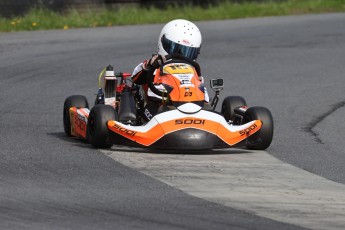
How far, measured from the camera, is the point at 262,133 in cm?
954

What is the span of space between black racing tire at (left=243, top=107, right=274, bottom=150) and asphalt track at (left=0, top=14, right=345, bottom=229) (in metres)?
0.10

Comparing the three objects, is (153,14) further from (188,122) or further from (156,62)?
(188,122)

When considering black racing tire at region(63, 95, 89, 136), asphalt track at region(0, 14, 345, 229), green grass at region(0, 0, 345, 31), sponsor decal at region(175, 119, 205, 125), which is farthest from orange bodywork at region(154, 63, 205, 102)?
green grass at region(0, 0, 345, 31)

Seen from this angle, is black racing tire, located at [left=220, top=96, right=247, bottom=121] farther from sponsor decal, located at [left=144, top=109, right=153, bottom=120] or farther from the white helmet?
sponsor decal, located at [left=144, top=109, right=153, bottom=120]

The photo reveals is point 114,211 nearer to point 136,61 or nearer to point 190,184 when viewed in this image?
point 190,184

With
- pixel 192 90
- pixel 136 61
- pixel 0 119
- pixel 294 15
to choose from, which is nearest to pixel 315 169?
pixel 192 90

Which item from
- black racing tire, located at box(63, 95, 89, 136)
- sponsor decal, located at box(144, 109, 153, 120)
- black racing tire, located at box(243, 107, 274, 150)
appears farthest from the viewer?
black racing tire, located at box(63, 95, 89, 136)

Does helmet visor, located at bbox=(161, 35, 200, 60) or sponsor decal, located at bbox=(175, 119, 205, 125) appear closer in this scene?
sponsor decal, located at bbox=(175, 119, 205, 125)

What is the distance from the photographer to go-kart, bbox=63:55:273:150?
9.17 meters

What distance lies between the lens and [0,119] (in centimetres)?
1138

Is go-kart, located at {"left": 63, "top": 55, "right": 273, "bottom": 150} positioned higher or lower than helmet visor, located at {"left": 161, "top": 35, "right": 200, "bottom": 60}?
lower

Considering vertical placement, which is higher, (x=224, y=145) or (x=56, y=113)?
(x=224, y=145)

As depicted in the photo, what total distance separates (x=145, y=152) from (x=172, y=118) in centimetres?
36

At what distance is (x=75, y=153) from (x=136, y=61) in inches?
309
